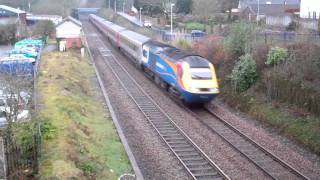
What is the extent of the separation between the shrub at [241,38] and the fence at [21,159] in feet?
50.9

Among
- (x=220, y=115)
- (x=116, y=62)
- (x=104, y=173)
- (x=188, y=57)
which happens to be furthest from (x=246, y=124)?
(x=116, y=62)

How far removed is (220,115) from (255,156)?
5.81 m

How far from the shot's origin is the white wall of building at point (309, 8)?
49406 millimetres

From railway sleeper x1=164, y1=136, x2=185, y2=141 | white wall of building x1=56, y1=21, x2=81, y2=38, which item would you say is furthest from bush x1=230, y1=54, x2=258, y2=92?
white wall of building x1=56, y1=21, x2=81, y2=38

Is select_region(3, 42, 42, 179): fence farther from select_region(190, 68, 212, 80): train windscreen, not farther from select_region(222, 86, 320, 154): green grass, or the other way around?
select_region(190, 68, 212, 80): train windscreen

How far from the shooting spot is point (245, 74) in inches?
953

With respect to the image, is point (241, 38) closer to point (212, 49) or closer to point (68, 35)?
point (212, 49)

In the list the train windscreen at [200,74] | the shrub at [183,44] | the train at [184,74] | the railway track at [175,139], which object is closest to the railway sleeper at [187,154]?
the railway track at [175,139]

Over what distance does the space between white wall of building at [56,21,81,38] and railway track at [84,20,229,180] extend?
18430 millimetres

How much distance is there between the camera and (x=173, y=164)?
15.7 m

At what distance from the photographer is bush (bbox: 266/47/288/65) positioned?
74.9 ft

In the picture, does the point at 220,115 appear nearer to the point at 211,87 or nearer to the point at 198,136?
the point at 211,87

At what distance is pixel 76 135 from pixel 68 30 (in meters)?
31.6

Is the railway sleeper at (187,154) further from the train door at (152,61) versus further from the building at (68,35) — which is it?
the building at (68,35)
